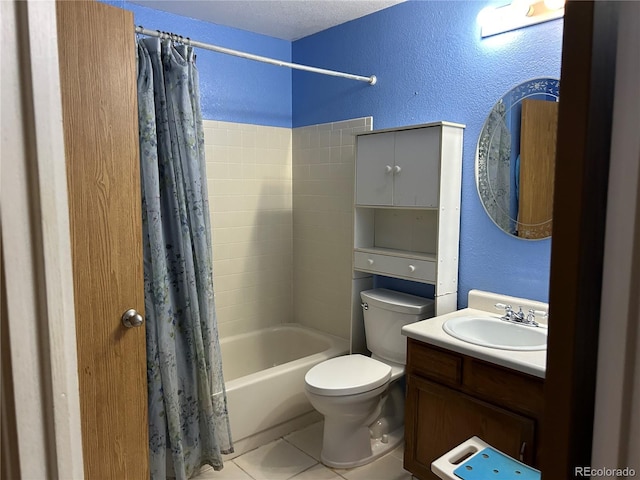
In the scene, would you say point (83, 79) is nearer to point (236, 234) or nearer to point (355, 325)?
point (236, 234)

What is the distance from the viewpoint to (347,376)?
2383 mm

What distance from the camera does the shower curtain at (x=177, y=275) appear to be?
1.97 metres

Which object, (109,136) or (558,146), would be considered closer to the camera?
(558,146)

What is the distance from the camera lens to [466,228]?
8.02 feet

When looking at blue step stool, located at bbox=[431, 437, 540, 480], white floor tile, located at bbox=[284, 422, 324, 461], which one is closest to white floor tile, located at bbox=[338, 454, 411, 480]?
white floor tile, located at bbox=[284, 422, 324, 461]

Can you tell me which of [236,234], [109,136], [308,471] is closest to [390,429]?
[308,471]

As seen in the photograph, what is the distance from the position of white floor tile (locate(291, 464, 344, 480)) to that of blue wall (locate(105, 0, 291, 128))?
2.17 metres

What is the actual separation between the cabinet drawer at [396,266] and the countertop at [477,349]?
0.24m

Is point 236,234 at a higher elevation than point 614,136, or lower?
lower

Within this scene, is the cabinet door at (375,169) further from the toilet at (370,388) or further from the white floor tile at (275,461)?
the white floor tile at (275,461)

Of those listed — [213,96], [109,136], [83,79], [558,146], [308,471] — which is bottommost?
[308,471]

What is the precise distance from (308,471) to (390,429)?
554mm

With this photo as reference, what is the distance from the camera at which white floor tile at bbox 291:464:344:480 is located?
233 cm

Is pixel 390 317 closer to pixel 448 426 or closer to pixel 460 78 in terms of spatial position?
pixel 448 426
